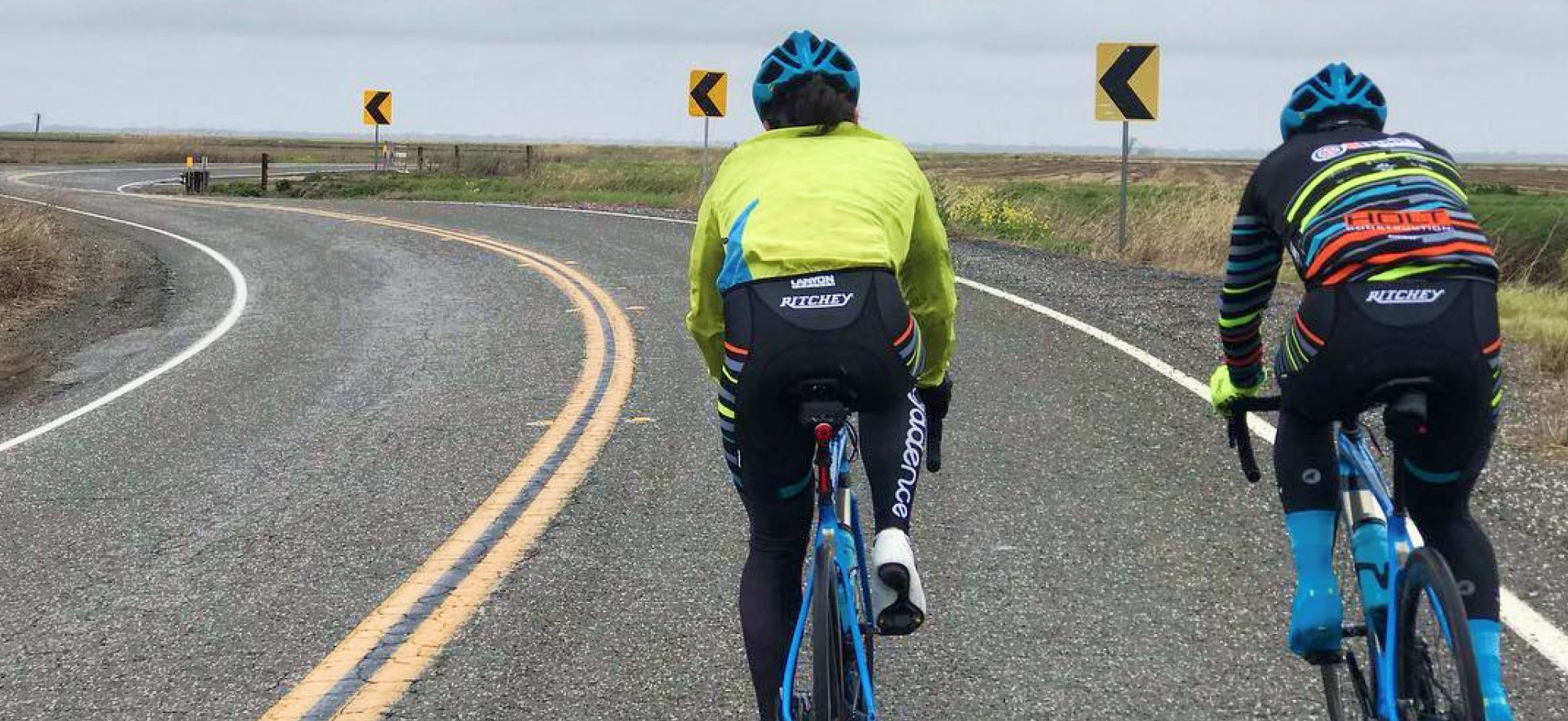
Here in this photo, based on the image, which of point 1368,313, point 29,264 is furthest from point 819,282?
point 29,264

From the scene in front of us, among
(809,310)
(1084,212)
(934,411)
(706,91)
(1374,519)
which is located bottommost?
(1374,519)

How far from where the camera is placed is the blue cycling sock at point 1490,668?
2.88 meters

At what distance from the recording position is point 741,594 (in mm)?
3465

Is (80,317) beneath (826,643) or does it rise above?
beneath

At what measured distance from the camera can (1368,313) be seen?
3.18 m

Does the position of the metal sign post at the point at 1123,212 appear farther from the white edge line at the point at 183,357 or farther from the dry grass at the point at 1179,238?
the white edge line at the point at 183,357

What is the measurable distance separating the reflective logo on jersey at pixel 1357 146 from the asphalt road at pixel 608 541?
66.3 inches

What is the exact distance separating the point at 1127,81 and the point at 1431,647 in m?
14.7

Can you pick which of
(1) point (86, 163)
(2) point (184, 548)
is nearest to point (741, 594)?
(2) point (184, 548)

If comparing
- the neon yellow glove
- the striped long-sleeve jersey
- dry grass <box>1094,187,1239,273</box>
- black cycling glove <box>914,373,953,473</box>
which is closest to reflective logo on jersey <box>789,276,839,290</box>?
black cycling glove <box>914,373,953,473</box>

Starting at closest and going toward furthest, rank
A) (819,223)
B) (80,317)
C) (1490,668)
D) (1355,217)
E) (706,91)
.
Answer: (1490,668) < (819,223) < (1355,217) < (80,317) < (706,91)

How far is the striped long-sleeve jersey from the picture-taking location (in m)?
3.21

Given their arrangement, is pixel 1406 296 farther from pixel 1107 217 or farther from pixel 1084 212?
pixel 1084 212

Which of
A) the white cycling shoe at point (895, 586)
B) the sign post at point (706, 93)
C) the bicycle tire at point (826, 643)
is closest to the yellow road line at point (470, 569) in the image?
the bicycle tire at point (826, 643)
